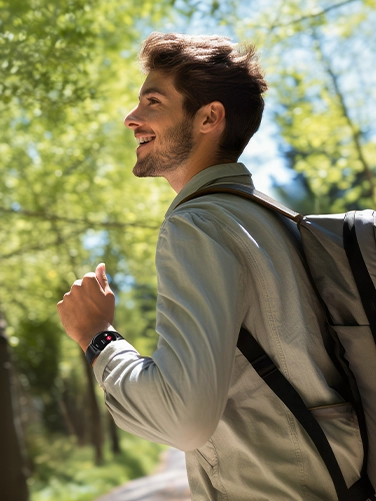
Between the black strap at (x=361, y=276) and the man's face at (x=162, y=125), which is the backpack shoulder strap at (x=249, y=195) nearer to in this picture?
the black strap at (x=361, y=276)

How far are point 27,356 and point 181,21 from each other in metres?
15.2

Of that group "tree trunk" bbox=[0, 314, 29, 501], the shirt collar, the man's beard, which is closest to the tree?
"tree trunk" bbox=[0, 314, 29, 501]

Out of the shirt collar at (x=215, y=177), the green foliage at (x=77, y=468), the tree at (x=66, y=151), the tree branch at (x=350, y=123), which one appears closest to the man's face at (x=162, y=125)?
the shirt collar at (x=215, y=177)

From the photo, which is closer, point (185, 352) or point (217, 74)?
point (185, 352)

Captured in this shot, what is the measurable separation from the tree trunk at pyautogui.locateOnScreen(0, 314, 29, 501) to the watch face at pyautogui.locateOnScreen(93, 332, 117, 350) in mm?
6034

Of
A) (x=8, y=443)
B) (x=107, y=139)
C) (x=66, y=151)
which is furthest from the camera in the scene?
(x=107, y=139)

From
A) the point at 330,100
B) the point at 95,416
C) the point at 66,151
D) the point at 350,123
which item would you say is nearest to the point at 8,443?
the point at 66,151

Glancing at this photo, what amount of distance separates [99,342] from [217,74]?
0.90 meters

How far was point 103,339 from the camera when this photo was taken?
1.48 metres

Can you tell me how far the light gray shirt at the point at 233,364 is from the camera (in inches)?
49.6

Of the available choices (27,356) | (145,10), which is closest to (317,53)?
(145,10)

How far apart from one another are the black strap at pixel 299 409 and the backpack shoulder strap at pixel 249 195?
367 millimetres

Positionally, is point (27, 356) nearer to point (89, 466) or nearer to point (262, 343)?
point (89, 466)

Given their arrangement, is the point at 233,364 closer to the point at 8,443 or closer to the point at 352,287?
the point at 352,287
